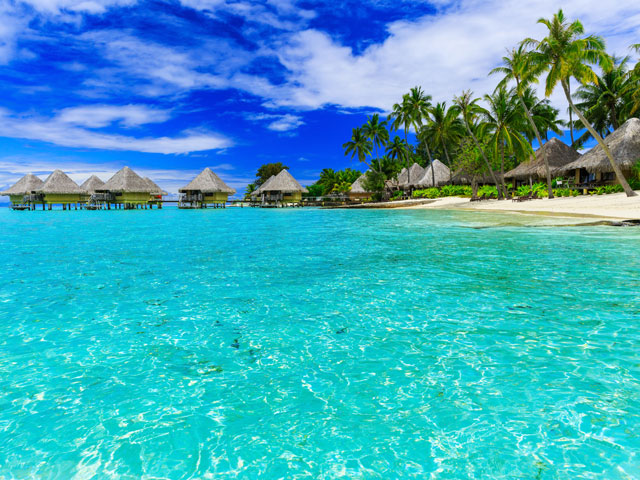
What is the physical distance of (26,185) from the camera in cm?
5112

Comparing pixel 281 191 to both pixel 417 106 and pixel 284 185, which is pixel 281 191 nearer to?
pixel 284 185

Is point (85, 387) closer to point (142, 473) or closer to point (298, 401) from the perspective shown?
point (142, 473)

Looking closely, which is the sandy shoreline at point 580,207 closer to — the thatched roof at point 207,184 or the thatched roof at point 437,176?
the thatched roof at point 437,176

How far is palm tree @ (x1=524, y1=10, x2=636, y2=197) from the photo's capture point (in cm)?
2022

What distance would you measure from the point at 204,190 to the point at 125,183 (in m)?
9.57

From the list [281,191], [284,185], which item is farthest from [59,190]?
[284,185]

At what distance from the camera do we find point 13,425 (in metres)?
2.80

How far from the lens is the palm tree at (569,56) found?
66.3 ft

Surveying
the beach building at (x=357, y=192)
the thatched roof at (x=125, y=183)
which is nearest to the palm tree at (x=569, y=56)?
the beach building at (x=357, y=192)

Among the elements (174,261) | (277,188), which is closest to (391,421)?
(174,261)

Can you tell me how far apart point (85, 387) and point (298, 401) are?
1888 millimetres

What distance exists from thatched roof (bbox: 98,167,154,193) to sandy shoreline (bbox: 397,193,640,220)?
40529 millimetres

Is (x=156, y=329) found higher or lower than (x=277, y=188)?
lower

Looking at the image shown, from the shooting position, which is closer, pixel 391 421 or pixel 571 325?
pixel 391 421
